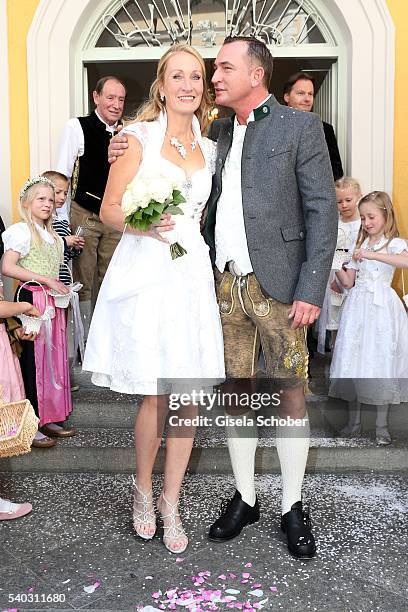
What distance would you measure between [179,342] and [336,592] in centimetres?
118

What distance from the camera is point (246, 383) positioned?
3160 mm

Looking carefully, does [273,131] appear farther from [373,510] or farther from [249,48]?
[373,510]

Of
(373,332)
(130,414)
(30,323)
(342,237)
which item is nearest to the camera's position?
(30,323)

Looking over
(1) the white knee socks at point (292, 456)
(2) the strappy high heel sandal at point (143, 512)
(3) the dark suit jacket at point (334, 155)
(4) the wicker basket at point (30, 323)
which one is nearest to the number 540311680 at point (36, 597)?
(2) the strappy high heel sandal at point (143, 512)

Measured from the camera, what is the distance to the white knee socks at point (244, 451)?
316 cm

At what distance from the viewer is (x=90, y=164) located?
17.5 ft

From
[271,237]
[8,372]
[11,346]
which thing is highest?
[271,237]

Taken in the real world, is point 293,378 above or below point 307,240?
below

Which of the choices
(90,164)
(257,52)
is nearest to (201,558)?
(257,52)

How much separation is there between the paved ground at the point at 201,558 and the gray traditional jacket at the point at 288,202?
113 centimetres

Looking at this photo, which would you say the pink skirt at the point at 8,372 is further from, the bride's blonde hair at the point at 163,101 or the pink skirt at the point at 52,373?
the bride's blonde hair at the point at 163,101

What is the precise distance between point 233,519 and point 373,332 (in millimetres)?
1694

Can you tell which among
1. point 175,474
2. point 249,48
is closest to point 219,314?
point 175,474

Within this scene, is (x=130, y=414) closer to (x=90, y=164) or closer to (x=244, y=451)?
(x=244, y=451)
